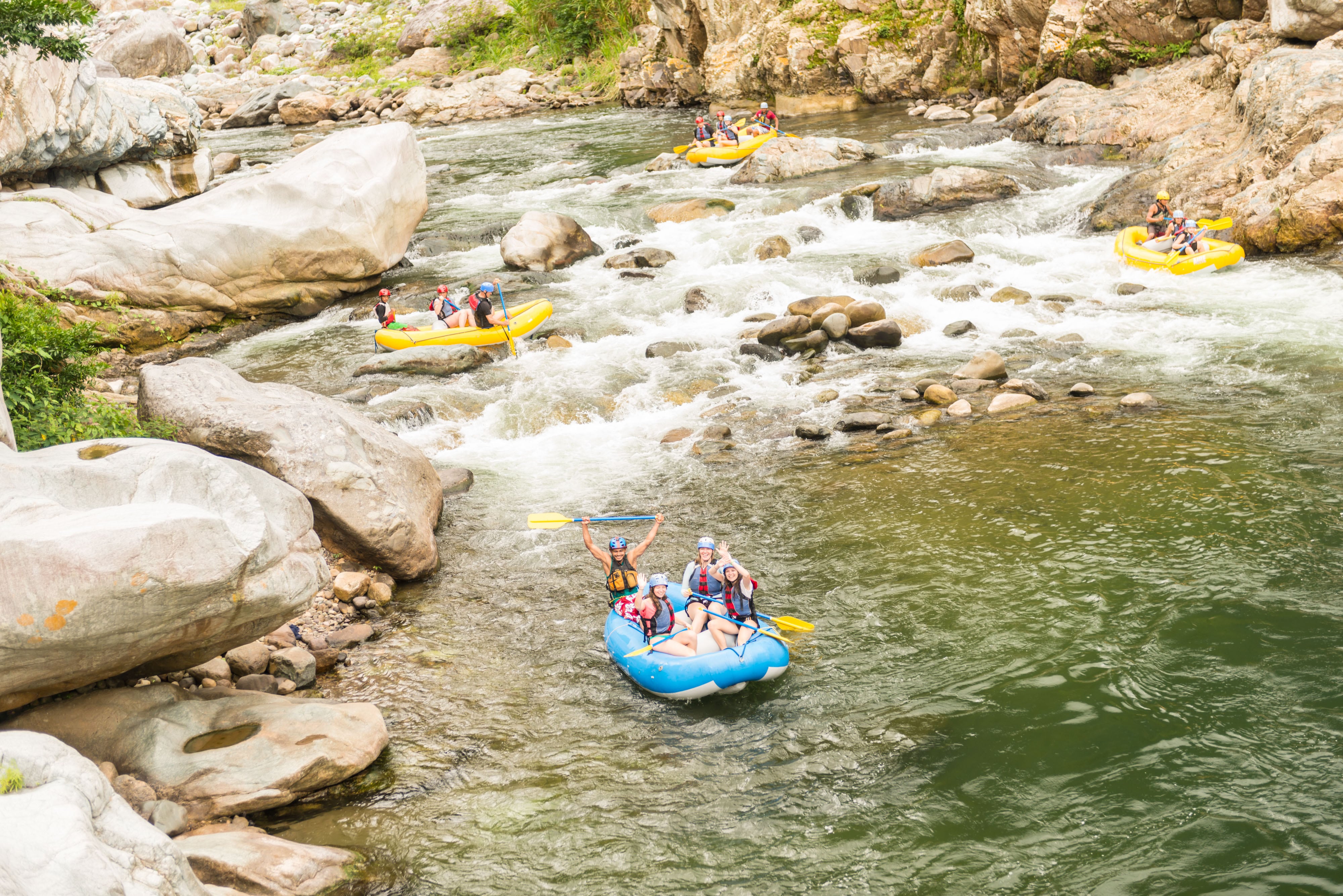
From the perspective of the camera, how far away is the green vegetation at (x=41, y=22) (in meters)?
13.1

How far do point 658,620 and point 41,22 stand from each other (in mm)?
12810

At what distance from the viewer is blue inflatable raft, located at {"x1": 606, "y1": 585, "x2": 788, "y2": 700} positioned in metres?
7.19

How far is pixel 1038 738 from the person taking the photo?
6.40 meters

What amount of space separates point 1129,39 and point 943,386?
581 inches

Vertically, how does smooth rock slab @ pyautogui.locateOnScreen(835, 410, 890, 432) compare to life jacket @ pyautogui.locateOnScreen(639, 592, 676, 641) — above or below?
above

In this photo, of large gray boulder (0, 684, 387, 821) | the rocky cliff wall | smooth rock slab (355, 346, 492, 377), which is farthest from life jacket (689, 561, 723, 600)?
the rocky cliff wall

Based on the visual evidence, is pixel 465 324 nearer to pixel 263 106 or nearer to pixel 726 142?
pixel 726 142

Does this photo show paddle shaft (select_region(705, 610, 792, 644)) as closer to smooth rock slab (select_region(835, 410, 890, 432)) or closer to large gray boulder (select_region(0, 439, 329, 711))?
large gray boulder (select_region(0, 439, 329, 711))

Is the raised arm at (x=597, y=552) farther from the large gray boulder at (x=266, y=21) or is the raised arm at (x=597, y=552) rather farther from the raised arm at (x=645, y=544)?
the large gray boulder at (x=266, y=21)

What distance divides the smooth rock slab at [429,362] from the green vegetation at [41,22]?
5871 mm

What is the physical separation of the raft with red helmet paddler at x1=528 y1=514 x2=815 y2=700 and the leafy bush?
4.30 meters

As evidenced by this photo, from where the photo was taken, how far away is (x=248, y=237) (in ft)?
52.1

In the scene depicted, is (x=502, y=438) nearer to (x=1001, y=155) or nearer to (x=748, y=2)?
(x=1001, y=155)

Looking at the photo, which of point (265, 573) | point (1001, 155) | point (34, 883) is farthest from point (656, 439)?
point (1001, 155)
